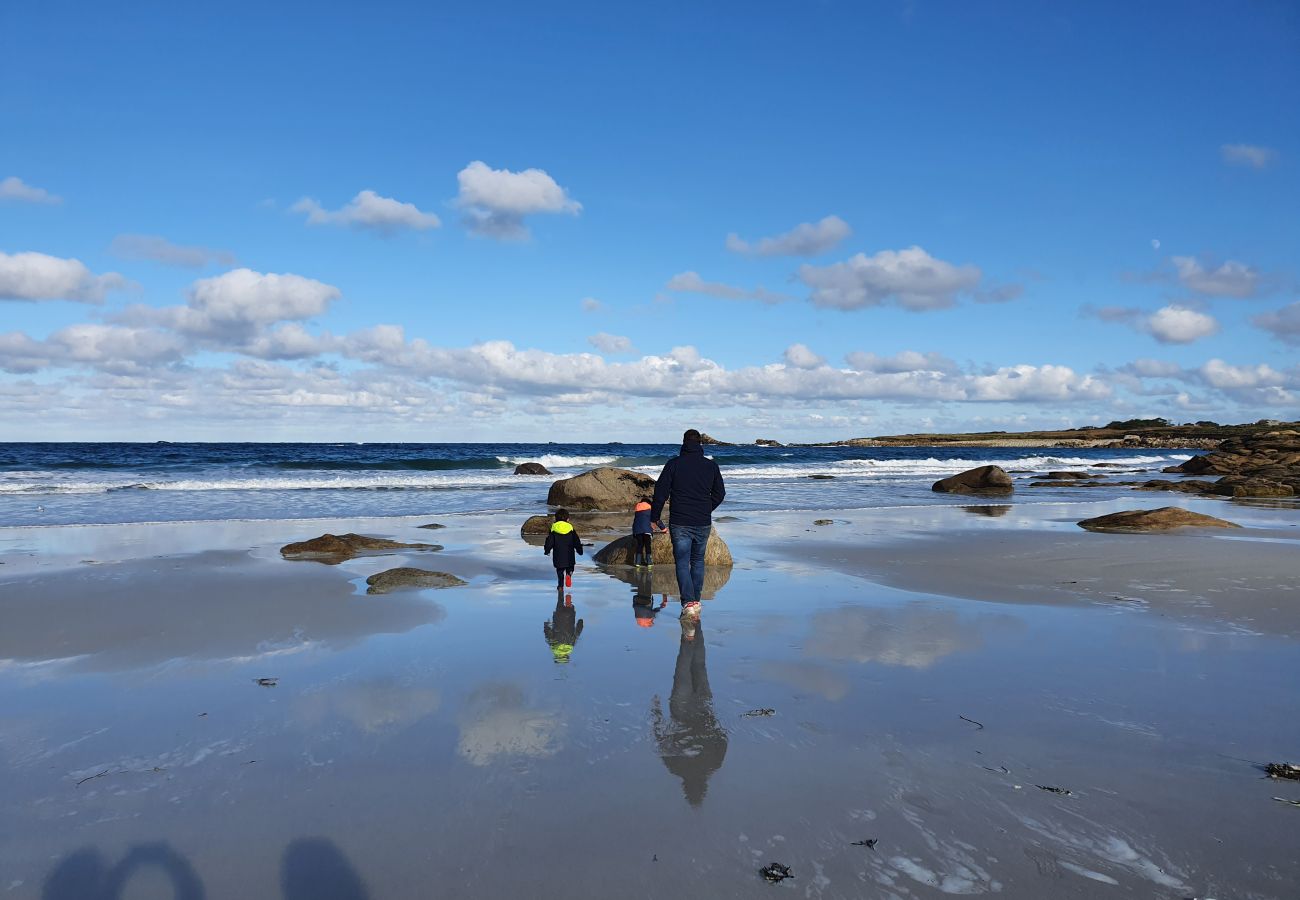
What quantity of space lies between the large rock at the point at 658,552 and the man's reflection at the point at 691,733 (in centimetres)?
558

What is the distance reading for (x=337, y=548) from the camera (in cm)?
1412

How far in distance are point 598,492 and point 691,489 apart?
15.9m

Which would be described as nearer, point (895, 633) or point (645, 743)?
point (645, 743)

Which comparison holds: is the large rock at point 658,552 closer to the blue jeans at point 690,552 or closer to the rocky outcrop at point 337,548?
the blue jeans at point 690,552

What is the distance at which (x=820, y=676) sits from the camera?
6.35m

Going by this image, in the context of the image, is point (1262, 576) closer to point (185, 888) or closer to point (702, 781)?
point (702, 781)

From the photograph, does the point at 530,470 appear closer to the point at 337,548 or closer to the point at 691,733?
the point at 337,548

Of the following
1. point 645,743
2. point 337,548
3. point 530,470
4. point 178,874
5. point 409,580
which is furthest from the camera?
point 530,470

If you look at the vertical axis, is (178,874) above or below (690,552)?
below

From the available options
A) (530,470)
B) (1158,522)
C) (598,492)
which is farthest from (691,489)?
(530,470)

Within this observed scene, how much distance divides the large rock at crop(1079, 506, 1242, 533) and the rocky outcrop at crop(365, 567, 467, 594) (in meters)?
14.0

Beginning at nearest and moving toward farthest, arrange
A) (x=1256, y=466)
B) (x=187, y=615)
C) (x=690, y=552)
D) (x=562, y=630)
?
(x=562, y=630)
(x=187, y=615)
(x=690, y=552)
(x=1256, y=466)

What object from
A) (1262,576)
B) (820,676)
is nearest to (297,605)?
(820,676)

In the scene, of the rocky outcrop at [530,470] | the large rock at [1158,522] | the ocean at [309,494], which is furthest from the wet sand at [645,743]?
the rocky outcrop at [530,470]
